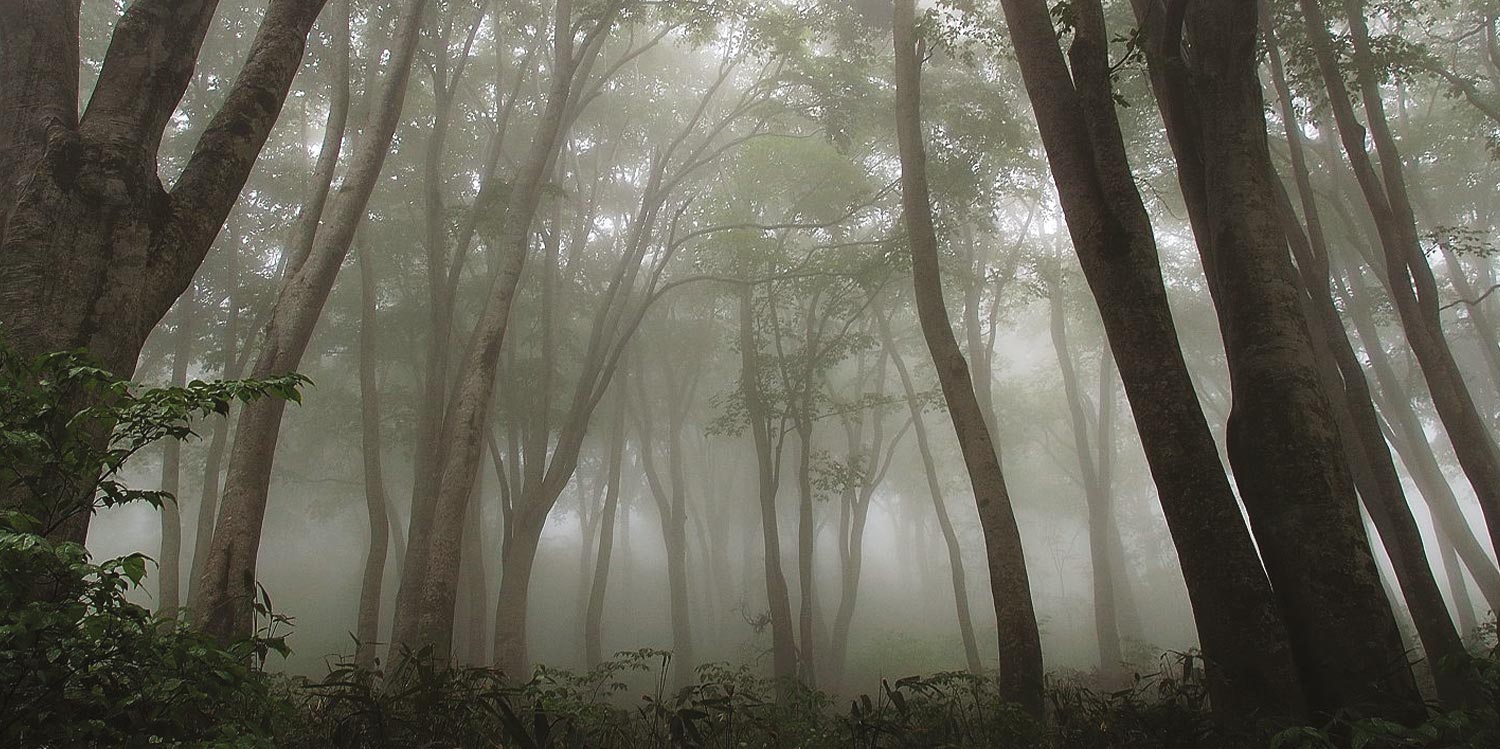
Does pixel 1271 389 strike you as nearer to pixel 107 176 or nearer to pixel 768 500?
pixel 107 176

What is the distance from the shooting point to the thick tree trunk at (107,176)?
3.37 m

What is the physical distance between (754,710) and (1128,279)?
4695 millimetres

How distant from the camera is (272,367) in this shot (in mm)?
6844

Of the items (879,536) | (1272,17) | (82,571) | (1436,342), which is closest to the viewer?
(82,571)

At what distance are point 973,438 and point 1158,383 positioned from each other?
8.11 ft

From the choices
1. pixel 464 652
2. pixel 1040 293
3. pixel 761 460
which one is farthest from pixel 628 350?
pixel 1040 293

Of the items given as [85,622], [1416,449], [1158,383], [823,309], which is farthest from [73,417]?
[1416,449]

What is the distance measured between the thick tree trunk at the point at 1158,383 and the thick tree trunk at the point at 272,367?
241 inches

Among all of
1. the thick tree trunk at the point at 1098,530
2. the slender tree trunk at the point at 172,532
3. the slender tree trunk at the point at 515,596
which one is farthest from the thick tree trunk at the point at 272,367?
the thick tree trunk at the point at 1098,530

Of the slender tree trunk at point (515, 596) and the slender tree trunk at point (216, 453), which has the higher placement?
the slender tree trunk at point (216, 453)

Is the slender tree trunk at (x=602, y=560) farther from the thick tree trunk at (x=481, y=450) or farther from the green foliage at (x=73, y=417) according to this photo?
the green foliage at (x=73, y=417)

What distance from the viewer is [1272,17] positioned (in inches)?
368

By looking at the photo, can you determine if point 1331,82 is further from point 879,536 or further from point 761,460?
point 879,536

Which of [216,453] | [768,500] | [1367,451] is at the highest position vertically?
[216,453]
